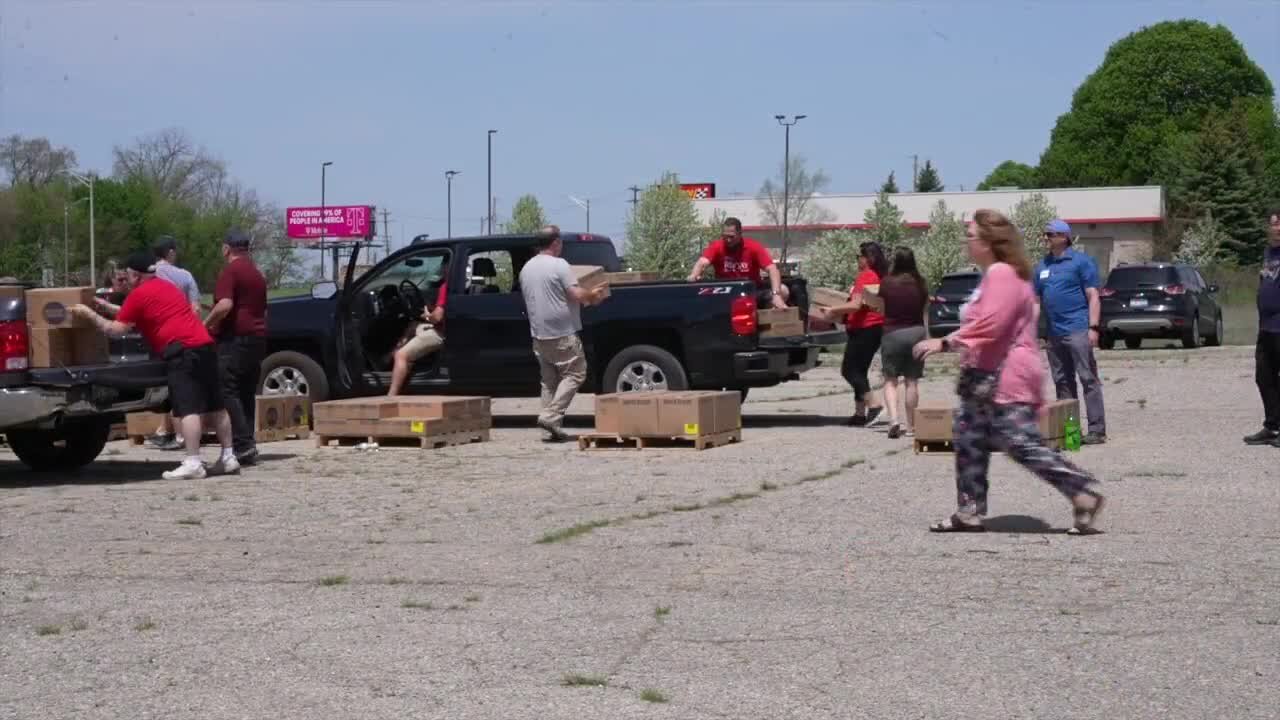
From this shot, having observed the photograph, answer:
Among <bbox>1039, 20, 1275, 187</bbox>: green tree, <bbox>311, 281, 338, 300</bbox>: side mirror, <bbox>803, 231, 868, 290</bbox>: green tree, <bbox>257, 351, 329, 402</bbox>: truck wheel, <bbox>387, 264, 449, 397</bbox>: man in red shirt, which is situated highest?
<bbox>1039, 20, 1275, 187</bbox>: green tree

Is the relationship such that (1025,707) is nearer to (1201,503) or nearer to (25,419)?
(1201,503)

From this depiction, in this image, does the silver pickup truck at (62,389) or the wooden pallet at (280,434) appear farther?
the wooden pallet at (280,434)

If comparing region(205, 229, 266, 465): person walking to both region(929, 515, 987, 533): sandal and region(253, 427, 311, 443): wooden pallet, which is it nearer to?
region(253, 427, 311, 443): wooden pallet

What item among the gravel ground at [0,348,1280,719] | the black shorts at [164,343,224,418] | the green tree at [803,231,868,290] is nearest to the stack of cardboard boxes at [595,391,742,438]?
the gravel ground at [0,348,1280,719]

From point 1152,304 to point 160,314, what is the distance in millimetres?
23701

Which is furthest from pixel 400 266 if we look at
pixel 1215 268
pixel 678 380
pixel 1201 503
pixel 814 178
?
pixel 814 178

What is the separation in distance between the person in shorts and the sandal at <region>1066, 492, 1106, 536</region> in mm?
5570

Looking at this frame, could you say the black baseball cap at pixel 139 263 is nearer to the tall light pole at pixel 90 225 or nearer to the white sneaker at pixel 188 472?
the white sneaker at pixel 188 472

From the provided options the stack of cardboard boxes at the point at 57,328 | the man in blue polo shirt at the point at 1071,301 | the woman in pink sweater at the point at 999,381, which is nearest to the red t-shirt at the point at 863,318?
the man in blue polo shirt at the point at 1071,301

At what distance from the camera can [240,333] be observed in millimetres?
13609

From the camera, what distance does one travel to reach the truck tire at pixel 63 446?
44.5 ft

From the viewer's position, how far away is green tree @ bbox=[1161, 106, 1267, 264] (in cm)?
8394

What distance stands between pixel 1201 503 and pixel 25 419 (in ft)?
25.5

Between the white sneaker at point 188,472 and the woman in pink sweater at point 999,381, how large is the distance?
6030 millimetres
